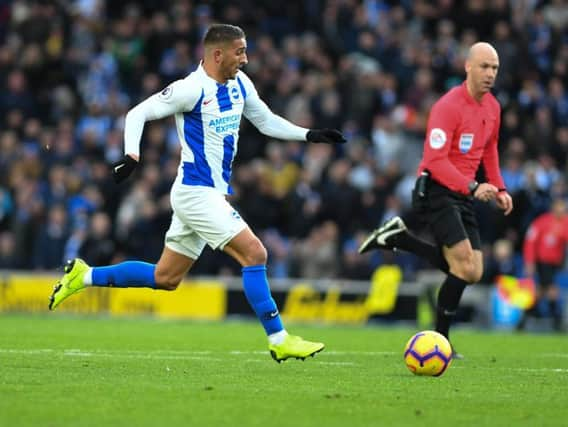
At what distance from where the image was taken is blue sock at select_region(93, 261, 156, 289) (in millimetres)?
10492

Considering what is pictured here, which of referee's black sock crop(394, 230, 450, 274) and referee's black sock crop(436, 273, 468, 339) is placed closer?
referee's black sock crop(436, 273, 468, 339)

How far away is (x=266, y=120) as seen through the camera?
10555 millimetres

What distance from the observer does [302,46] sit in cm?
2441

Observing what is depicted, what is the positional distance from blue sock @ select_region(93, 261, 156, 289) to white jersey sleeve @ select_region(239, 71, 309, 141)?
140 centimetres

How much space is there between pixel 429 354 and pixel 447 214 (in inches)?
85.3

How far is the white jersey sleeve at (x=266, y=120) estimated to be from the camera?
34.2ft

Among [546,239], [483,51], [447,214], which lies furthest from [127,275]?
[546,239]

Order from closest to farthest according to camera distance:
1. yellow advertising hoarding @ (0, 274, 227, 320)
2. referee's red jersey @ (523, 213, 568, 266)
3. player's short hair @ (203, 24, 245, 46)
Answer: player's short hair @ (203, 24, 245, 46) → referee's red jersey @ (523, 213, 568, 266) → yellow advertising hoarding @ (0, 274, 227, 320)

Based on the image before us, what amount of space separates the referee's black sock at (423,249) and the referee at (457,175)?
11 mm

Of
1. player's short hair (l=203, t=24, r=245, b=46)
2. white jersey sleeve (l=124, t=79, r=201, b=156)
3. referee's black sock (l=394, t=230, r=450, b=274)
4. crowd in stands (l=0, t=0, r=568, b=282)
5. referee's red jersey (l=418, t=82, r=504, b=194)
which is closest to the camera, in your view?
white jersey sleeve (l=124, t=79, r=201, b=156)

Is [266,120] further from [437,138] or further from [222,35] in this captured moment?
[437,138]

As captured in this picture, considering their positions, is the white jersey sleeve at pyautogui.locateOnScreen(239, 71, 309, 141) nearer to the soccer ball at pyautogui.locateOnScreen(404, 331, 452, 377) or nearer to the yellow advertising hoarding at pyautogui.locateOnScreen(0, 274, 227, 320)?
the soccer ball at pyautogui.locateOnScreen(404, 331, 452, 377)

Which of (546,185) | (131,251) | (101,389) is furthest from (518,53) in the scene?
(101,389)

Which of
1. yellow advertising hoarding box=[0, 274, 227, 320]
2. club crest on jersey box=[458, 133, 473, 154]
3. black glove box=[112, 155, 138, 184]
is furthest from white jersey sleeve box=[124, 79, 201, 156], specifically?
yellow advertising hoarding box=[0, 274, 227, 320]
